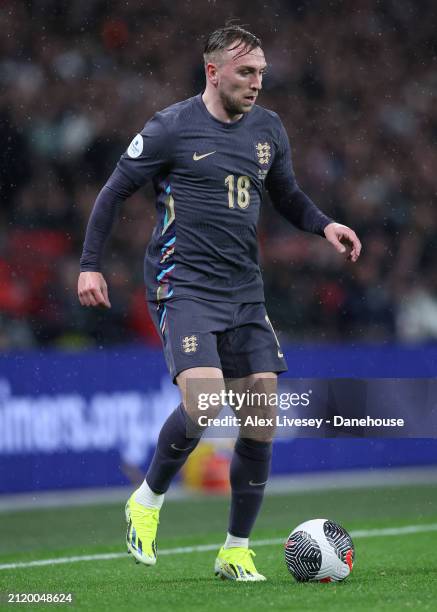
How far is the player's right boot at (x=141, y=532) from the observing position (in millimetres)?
5254

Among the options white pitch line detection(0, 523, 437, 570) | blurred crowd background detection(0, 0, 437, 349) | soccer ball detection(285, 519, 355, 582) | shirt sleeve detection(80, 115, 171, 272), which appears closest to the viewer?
soccer ball detection(285, 519, 355, 582)

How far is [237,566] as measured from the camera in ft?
17.7

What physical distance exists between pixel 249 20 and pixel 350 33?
121cm

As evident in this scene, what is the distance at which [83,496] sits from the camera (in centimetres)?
1012

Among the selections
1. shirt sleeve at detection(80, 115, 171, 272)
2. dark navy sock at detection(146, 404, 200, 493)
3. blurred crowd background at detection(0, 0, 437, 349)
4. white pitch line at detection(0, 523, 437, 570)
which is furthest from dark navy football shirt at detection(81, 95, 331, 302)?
blurred crowd background at detection(0, 0, 437, 349)

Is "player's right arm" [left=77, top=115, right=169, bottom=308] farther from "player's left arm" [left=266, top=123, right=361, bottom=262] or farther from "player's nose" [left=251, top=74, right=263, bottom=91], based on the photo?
"player's left arm" [left=266, top=123, right=361, bottom=262]

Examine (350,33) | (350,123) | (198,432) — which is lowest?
(198,432)

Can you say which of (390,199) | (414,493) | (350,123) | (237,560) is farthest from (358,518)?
(350,123)

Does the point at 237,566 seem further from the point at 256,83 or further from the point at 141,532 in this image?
the point at 256,83

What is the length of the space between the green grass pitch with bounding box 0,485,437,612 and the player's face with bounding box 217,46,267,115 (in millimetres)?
1967

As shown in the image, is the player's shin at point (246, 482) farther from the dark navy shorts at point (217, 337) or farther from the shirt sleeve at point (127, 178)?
the shirt sleeve at point (127, 178)

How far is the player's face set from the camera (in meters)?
5.22

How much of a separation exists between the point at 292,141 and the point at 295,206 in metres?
7.95

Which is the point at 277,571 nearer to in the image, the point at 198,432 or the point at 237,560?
the point at 237,560
